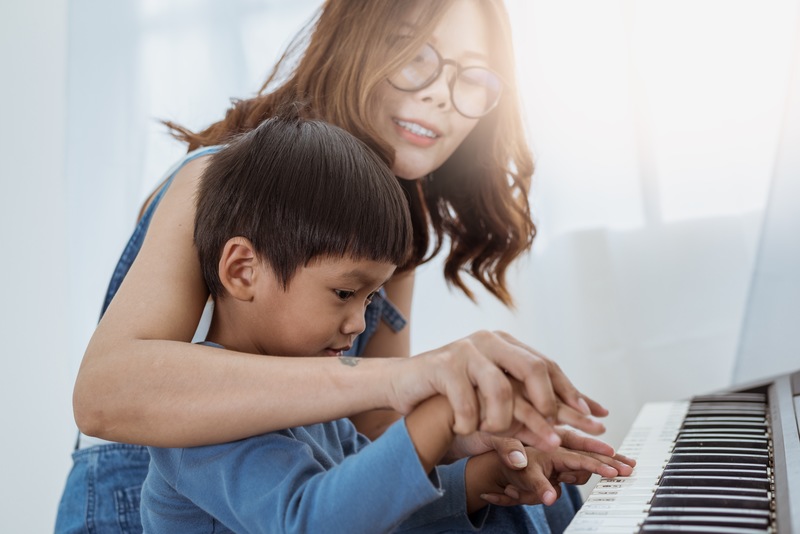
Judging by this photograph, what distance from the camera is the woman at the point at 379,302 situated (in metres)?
0.77

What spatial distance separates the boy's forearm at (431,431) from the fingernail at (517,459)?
0.31m

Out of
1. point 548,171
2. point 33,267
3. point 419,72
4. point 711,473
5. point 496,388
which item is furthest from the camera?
point 548,171

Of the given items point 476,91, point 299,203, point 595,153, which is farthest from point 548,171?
point 299,203

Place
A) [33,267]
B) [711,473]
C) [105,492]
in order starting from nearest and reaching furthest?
[711,473]
[105,492]
[33,267]

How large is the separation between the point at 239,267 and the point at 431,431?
0.35 meters

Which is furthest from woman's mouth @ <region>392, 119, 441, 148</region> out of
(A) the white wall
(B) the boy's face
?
(A) the white wall

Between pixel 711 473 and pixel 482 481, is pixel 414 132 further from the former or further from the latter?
pixel 711 473

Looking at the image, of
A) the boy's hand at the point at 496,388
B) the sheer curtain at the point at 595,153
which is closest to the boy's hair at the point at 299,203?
the boy's hand at the point at 496,388

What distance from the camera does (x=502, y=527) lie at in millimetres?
1141

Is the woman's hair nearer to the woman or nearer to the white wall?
the woman

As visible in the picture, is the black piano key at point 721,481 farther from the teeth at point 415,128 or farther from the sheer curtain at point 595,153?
the sheer curtain at point 595,153

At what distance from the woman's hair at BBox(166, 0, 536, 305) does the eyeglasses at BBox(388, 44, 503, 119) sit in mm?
39

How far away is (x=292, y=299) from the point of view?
971 millimetres

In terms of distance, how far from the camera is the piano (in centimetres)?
78
